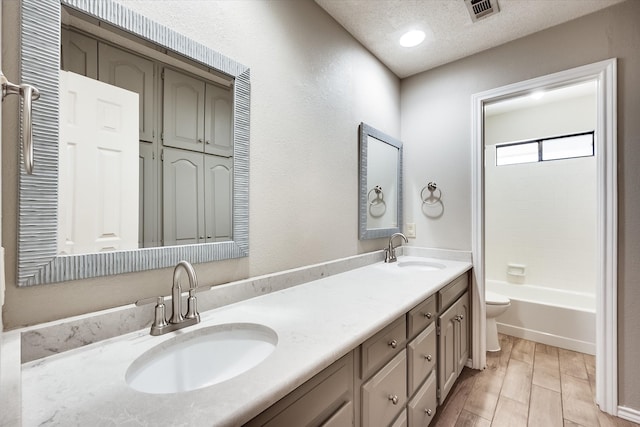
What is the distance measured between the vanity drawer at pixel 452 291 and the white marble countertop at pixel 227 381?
379 millimetres

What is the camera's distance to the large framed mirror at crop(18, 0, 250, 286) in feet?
2.40

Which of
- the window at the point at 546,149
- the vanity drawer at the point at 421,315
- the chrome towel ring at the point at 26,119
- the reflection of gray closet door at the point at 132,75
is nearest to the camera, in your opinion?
the chrome towel ring at the point at 26,119

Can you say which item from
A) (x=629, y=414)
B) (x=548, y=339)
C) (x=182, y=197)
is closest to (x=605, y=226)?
(x=629, y=414)

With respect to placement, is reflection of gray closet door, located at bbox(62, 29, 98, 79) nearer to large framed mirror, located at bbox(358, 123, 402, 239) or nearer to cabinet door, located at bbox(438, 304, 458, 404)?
large framed mirror, located at bbox(358, 123, 402, 239)

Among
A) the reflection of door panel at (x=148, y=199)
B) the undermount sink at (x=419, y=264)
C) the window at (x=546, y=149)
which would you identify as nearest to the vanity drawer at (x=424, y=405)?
the undermount sink at (x=419, y=264)

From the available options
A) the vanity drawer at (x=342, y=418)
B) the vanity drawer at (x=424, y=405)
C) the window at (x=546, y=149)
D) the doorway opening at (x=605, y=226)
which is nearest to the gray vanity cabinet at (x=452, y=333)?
the vanity drawer at (x=424, y=405)

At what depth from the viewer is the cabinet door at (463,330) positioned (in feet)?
6.10

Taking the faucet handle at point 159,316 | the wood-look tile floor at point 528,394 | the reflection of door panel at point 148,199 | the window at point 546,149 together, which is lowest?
the wood-look tile floor at point 528,394

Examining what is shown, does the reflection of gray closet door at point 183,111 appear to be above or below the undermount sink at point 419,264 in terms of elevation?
above

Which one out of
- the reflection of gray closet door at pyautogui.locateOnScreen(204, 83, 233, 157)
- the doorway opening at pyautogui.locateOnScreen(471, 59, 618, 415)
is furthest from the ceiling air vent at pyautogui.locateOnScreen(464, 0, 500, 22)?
the reflection of gray closet door at pyautogui.locateOnScreen(204, 83, 233, 157)

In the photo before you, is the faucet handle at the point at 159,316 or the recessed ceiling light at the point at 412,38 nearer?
the faucet handle at the point at 159,316

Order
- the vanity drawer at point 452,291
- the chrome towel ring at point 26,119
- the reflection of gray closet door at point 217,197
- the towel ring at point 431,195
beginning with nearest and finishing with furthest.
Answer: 1. the chrome towel ring at point 26,119
2. the reflection of gray closet door at point 217,197
3. the vanity drawer at point 452,291
4. the towel ring at point 431,195

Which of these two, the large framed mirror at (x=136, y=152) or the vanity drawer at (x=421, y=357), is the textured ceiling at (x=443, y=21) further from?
A: the vanity drawer at (x=421, y=357)

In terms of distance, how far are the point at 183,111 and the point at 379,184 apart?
4.84 ft
